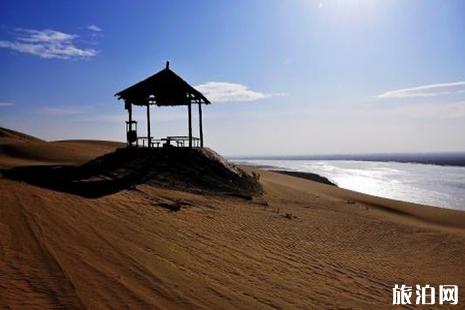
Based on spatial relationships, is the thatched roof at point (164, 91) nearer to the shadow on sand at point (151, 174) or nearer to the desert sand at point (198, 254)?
the shadow on sand at point (151, 174)

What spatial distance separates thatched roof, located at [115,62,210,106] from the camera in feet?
75.8

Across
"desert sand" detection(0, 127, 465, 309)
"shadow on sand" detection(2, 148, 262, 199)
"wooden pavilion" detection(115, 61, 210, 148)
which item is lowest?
"desert sand" detection(0, 127, 465, 309)

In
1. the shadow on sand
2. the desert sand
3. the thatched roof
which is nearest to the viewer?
the desert sand

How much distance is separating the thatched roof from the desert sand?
7.66 m

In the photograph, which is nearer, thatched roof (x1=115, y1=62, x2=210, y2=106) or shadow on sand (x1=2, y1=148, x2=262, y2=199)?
shadow on sand (x1=2, y1=148, x2=262, y2=199)

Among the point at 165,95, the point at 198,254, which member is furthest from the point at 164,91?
the point at 198,254

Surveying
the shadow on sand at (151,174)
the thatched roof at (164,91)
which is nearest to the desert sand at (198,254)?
the shadow on sand at (151,174)

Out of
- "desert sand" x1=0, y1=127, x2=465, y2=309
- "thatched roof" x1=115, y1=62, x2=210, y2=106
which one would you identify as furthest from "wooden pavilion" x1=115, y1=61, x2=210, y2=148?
"desert sand" x1=0, y1=127, x2=465, y2=309

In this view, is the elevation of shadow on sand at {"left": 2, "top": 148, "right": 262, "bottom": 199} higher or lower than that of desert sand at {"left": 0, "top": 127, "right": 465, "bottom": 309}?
higher

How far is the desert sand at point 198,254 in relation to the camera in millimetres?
7109

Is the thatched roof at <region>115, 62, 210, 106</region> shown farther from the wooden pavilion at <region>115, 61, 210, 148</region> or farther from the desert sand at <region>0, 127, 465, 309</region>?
the desert sand at <region>0, 127, 465, 309</region>

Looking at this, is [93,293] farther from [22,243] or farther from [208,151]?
[208,151]

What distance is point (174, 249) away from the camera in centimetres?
995

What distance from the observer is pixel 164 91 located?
2344 cm
